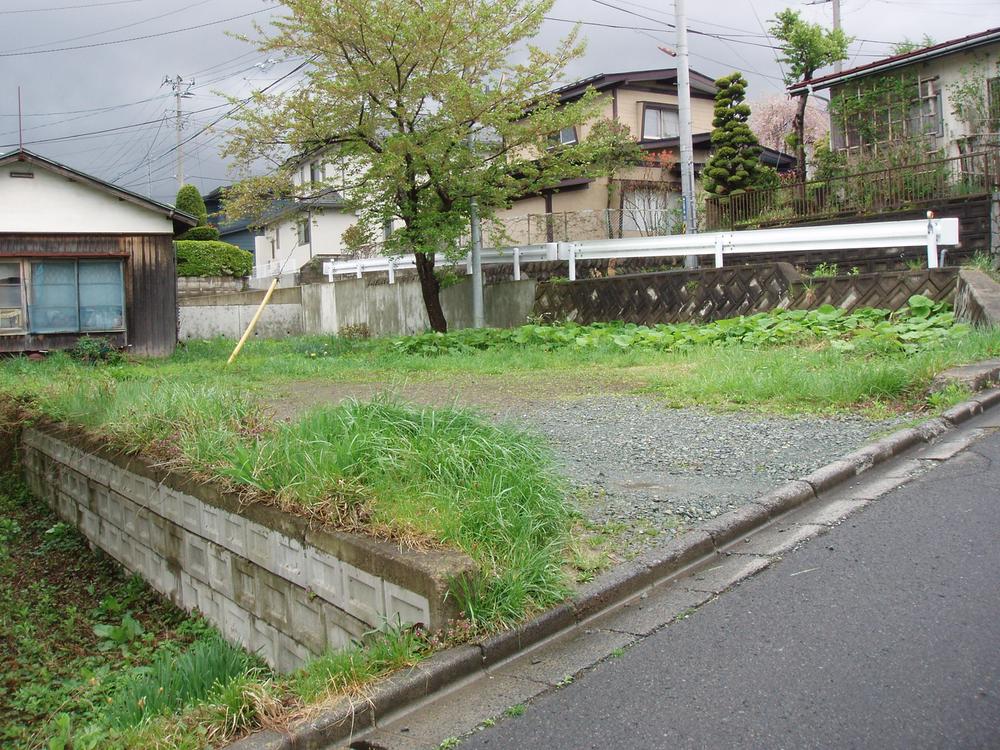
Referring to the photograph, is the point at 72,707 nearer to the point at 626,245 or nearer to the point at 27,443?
the point at 27,443

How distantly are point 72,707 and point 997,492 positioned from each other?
5046 millimetres

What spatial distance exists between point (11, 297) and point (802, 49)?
60.4 ft

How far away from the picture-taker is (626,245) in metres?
14.2

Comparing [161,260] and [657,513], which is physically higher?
[161,260]

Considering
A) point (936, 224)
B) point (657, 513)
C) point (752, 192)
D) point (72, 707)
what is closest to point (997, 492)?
point (657, 513)

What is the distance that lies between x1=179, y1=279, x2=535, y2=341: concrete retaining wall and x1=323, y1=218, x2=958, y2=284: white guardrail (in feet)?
2.10

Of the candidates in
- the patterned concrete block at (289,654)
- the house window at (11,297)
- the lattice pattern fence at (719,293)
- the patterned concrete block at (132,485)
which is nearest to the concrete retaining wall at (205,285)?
the house window at (11,297)

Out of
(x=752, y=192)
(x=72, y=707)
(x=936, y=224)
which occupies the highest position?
(x=752, y=192)

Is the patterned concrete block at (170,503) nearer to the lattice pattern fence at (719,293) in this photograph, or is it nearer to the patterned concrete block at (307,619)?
the patterned concrete block at (307,619)

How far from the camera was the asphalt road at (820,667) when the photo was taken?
2.43 m

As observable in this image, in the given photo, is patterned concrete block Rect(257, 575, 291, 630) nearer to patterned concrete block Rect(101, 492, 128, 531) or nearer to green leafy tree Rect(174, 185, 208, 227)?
patterned concrete block Rect(101, 492, 128, 531)

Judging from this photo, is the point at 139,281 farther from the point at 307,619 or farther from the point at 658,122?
the point at 658,122

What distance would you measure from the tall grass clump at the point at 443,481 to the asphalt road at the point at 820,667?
58cm

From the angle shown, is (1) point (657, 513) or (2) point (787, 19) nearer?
(1) point (657, 513)
